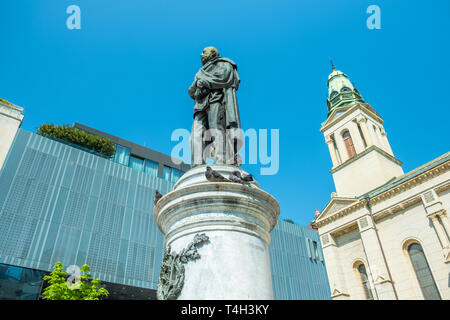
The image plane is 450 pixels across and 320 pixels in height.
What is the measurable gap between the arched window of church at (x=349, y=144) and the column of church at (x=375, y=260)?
12.0 metres

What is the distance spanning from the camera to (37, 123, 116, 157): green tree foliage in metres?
38.4

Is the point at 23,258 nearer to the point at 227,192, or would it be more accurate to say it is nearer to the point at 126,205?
the point at 126,205

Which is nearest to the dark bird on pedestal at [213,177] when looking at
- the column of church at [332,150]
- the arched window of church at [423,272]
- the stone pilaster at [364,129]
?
the arched window of church at [423,272]

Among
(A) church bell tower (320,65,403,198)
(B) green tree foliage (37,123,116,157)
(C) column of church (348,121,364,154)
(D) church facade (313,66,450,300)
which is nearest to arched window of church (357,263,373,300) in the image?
(D) church facade (313,66,450,300)

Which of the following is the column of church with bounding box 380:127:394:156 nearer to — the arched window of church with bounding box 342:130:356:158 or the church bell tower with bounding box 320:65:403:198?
the church bell tower with bounding box 320:65:403:198

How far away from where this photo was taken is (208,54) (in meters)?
6.62

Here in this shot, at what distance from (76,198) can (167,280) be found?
31.2m

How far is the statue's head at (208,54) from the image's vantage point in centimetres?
662

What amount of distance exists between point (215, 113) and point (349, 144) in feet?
128

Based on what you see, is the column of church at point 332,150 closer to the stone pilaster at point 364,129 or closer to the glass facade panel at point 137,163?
the stone pilaster at point 364,129

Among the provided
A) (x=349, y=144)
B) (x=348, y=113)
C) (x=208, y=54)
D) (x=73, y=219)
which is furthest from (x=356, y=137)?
(x=208, y=54)

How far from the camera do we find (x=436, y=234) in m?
25.5

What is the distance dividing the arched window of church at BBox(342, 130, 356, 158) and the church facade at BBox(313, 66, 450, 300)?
579 millimetres
